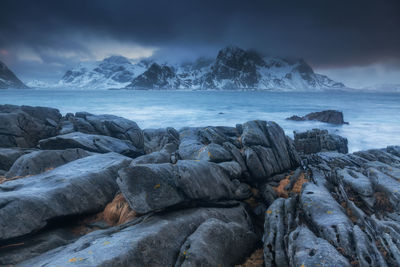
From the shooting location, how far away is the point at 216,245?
741 cm

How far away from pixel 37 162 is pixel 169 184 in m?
11.1

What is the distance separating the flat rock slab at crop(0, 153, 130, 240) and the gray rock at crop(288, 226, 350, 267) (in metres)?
9.77

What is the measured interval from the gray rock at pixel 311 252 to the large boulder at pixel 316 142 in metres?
19.1

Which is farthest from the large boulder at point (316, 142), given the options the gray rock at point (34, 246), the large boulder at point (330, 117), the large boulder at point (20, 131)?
the large boulder at point (20, 131)

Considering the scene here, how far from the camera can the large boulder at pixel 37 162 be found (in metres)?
13.8

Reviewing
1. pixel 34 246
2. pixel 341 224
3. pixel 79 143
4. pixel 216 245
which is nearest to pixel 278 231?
pixel 341 224

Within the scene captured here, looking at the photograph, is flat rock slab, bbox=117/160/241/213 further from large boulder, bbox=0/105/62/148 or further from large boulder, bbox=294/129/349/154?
large boulder, bbox=0/105/62/148

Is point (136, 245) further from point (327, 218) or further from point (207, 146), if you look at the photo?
point (207, 146)

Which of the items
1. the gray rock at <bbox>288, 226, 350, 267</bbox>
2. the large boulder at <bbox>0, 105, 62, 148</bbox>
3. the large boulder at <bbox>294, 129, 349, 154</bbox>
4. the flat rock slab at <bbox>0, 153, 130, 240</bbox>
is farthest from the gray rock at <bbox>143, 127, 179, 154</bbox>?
the gray rock at <bbox>288, 226, 350, 267</bbox>

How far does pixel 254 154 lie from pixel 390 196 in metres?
8.06

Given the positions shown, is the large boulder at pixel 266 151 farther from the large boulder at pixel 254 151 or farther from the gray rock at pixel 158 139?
the gray rock at pixel 158 139

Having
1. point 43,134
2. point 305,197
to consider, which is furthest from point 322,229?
point 43,134

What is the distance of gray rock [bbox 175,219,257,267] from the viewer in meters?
6.73

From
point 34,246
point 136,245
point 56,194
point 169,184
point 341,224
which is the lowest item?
point 34,246
